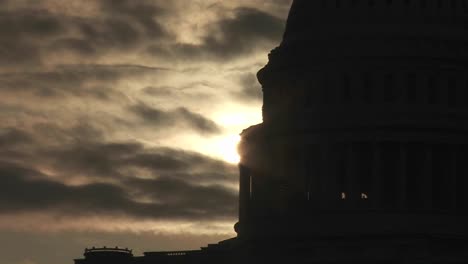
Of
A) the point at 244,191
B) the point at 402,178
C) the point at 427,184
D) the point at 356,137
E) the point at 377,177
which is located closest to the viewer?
the point at 402,178

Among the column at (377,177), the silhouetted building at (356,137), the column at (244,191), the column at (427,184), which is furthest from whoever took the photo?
the column at (244,191)

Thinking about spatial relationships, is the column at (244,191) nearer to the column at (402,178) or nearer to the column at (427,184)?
the column at (402,178)

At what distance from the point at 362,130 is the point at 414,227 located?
336 inches

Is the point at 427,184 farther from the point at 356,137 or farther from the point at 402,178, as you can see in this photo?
the point at 356,137

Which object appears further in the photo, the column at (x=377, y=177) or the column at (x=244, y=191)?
the column at (x=244, y=191)

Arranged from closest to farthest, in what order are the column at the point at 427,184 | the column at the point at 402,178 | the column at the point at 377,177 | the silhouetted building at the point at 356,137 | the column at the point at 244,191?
the column at the point at 402,178
the column at the point at 427,184
the column at the point at 377,177
the silhouetted building at the point at 356,137
the column at the point at 244,191

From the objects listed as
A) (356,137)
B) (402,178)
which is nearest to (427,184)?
(402,178)

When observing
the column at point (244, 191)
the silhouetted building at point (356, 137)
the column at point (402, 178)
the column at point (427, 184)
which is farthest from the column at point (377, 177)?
the column at point (244, 191)

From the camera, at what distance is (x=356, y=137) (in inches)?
5566

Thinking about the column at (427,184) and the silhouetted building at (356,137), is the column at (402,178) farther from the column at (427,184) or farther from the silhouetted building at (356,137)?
the column at (427,184)

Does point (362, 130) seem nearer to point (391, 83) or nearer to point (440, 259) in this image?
point (391, 83)

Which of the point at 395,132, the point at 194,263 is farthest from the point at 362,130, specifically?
the point at 194,263

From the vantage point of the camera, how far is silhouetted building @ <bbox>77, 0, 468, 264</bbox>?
139500 mm

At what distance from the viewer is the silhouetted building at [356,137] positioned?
140m
